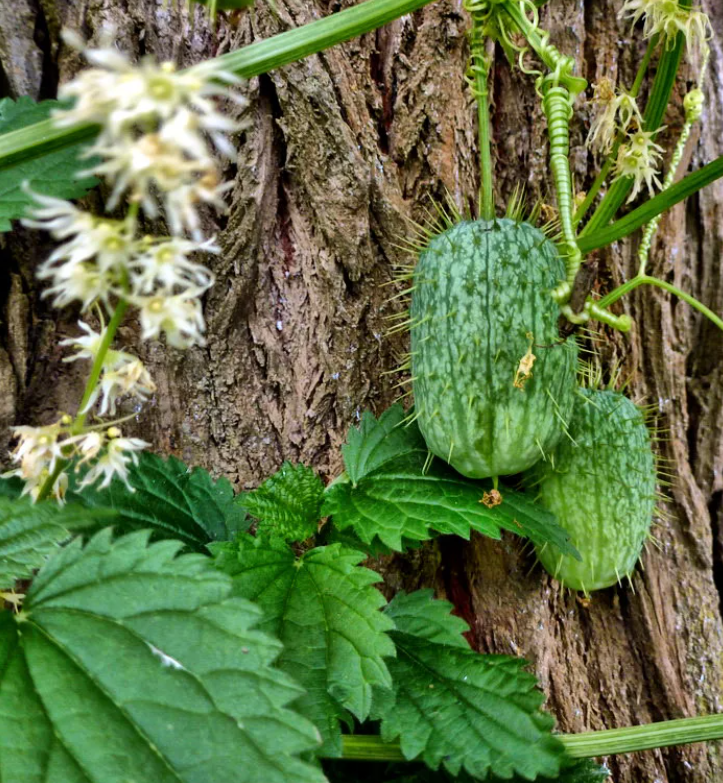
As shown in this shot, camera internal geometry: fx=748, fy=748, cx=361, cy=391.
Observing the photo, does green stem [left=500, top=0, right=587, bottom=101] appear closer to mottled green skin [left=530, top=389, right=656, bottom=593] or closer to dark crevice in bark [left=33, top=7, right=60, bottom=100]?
mottled green skin [left=530, top=389, right=656, bottom=593]

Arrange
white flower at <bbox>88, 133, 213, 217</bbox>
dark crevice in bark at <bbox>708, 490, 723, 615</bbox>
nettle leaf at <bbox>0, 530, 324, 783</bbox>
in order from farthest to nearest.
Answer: dark crevice in bark at <bbox>708, 490, 723, 615</bbox>, nettle leaf at <bbox>0, 530, 324, 783</bbox>, white flower at <bbox>88, 133, 213, 217</bbox>

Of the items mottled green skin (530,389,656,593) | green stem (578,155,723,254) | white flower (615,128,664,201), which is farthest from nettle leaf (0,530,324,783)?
white flower (615,128,664,201)

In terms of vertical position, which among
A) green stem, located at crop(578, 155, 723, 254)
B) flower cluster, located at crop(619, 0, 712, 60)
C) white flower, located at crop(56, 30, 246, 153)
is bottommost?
green stem, located at crop(578, 155, 723, 254)

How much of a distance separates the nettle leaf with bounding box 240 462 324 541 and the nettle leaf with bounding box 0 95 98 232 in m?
0.64

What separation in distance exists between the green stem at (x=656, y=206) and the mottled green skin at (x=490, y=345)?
0.58 ft

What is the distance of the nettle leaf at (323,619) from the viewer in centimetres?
116

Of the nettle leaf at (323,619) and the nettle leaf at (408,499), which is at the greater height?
the nettle leaf at (408,499)

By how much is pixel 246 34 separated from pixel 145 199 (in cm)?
117

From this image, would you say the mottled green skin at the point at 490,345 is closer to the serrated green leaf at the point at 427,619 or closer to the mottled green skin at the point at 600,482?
the mottled green skin at the point at 600,482

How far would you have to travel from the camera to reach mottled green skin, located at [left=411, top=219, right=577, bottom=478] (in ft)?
4.39

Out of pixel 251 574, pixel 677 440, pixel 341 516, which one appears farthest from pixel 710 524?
pixel 251 574

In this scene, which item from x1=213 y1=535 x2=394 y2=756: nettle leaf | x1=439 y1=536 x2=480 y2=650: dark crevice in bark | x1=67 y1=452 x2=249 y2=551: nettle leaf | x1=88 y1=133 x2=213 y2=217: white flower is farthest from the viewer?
x1=439 y1=536 x2=480 y2=650: dark crevice in bark

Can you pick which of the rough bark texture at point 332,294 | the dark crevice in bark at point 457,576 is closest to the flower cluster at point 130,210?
the rough bark texture at point 332,294

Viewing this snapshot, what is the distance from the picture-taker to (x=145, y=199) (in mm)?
639
